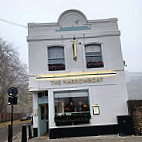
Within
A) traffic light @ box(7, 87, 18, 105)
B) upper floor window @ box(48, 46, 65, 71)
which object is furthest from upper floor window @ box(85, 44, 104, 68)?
traffic light @ box(7, 87, 18, 105)

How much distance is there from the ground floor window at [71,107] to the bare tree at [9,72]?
19.8m

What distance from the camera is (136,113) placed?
1021 centimetres

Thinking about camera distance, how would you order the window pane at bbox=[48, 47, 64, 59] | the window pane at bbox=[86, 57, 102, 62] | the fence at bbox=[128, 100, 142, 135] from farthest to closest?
the window pane at bbox=[48, 47, 64, 59] < the window pane at bbox=[86, 57, 102, 62] < the fence at bbox=[128, 100, 142, 135]

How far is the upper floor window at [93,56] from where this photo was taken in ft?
38.4

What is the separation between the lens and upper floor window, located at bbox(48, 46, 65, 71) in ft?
38.5

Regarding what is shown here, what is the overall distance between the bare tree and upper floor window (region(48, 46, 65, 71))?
18.9 meters

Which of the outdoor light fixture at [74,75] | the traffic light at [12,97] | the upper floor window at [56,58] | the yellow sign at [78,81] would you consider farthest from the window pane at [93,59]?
the traffic light at [12,97]

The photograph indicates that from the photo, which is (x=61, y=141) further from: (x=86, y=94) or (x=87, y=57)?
(x=87, y=57)

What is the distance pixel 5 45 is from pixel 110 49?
2307cm

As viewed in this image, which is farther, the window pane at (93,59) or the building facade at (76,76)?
the window pane at (93,59)

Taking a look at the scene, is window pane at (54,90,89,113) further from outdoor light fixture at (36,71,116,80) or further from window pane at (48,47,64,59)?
window pane at (48,47,64,59)

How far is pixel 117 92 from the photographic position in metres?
11.2

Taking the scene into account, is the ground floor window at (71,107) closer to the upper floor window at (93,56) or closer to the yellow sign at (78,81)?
the yellow sign at (78,81)

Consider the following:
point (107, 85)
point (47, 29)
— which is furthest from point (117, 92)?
point (47, 29)
